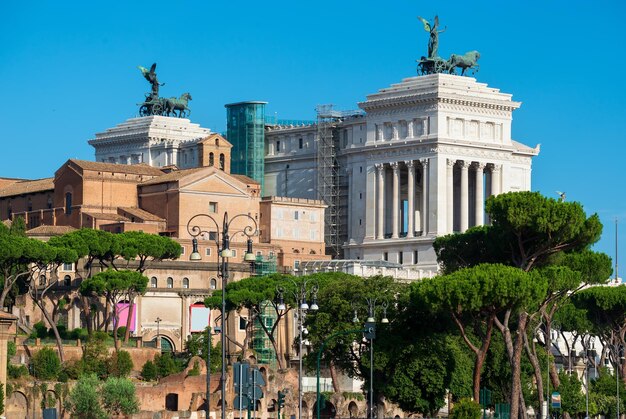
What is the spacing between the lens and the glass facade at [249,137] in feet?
587

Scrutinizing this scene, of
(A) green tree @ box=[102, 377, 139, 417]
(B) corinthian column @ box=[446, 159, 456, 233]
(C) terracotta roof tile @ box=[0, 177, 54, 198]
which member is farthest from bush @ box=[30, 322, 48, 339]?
(B) corinthian column @ box=[446, 159, 456, 233]

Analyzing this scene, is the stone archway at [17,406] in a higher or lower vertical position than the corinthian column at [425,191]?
lower

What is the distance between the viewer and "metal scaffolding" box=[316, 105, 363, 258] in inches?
6698

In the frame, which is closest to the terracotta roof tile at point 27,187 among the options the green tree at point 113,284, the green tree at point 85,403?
the green tree at point 113,284

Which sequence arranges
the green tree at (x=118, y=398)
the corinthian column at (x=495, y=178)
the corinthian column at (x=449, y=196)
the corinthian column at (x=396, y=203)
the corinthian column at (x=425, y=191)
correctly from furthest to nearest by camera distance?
the corinthian column at (x=495, y=178) → the corinthian column at (x=396, y=203) → the corinthian column at (x=425, y=191) → the corinthian column at (x=449, y=196) → the green tree at (x=118, y=398)

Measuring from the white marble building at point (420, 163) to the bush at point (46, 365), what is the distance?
154 ft

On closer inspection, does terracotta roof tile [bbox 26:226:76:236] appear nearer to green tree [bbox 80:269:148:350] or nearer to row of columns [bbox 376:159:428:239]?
green tree [bbox 80:269:148:350]

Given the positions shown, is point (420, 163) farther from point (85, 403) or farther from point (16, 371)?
point (85, 403)

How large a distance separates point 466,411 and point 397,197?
70337mm

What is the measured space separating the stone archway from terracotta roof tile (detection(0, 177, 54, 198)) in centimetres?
5264

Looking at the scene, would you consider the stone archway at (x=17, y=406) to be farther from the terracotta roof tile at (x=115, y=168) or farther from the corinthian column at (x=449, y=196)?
the corinthian column at (x=449, y=196)

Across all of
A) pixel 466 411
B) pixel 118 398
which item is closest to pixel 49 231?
pixel 118 398

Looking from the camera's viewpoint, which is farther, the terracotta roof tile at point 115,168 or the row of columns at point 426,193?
the row of columns at point 426,193

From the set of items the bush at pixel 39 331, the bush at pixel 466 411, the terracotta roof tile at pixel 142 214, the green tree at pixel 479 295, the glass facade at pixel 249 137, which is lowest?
the bush at pixel 466 411
